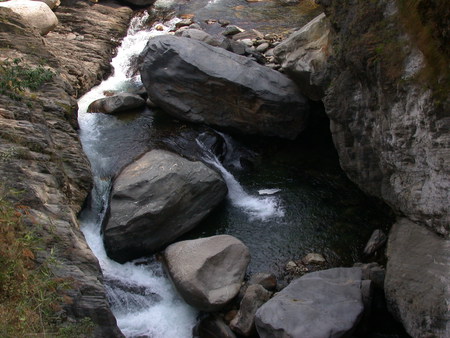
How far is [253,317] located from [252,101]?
570 cm

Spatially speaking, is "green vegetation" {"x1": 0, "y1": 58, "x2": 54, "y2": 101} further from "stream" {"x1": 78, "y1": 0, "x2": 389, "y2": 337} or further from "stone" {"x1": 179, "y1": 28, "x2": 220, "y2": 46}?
"stone" {"x1": 179, "y1": 28, "x2": 220, "y2": 46}

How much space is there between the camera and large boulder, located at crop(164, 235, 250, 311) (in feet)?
25.2

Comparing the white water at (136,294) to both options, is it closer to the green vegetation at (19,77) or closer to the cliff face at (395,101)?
the green vegetation at (19,77)

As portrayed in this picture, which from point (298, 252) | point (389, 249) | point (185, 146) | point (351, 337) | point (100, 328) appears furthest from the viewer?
point (185, 146)

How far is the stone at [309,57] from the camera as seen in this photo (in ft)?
34.0

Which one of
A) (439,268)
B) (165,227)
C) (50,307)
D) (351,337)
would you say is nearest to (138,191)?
(165,227)

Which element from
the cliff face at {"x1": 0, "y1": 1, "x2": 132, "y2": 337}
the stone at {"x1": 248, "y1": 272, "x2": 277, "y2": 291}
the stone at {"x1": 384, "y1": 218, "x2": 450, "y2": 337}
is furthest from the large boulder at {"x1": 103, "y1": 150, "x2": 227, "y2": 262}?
the stone at {"x1": 384, "y1": 218, "x2": 450, "y2": 337}

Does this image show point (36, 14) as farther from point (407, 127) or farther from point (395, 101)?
point (407, 127)

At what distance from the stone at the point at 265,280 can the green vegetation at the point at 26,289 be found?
10.5 feet

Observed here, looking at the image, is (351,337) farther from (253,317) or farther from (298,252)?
(298,252)

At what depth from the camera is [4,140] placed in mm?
7883

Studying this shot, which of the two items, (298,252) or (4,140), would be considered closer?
(4,140)

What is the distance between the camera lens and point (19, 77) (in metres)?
10.1

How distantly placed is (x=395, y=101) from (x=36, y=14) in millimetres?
12185
